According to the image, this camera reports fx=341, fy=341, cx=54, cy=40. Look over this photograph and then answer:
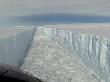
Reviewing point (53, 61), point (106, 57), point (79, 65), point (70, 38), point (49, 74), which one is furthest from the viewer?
point (70, 38)

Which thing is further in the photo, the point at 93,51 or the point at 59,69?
the point at 59,69

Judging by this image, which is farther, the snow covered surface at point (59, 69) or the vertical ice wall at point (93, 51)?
the snow covered surface at point (59, 69)

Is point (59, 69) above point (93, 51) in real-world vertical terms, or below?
below

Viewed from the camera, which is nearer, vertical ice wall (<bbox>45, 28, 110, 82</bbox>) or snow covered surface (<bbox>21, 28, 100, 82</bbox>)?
vertical ice wall (<bbox>45, 28, 110, 82</bbox>)

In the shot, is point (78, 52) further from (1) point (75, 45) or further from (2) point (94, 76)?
(2) point (94, 76)

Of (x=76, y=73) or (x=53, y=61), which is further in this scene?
(x=53, y=61)

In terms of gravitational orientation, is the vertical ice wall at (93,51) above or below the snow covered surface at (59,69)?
above

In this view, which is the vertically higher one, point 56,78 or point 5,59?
point 5,59

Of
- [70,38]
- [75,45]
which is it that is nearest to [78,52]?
[75,45]
